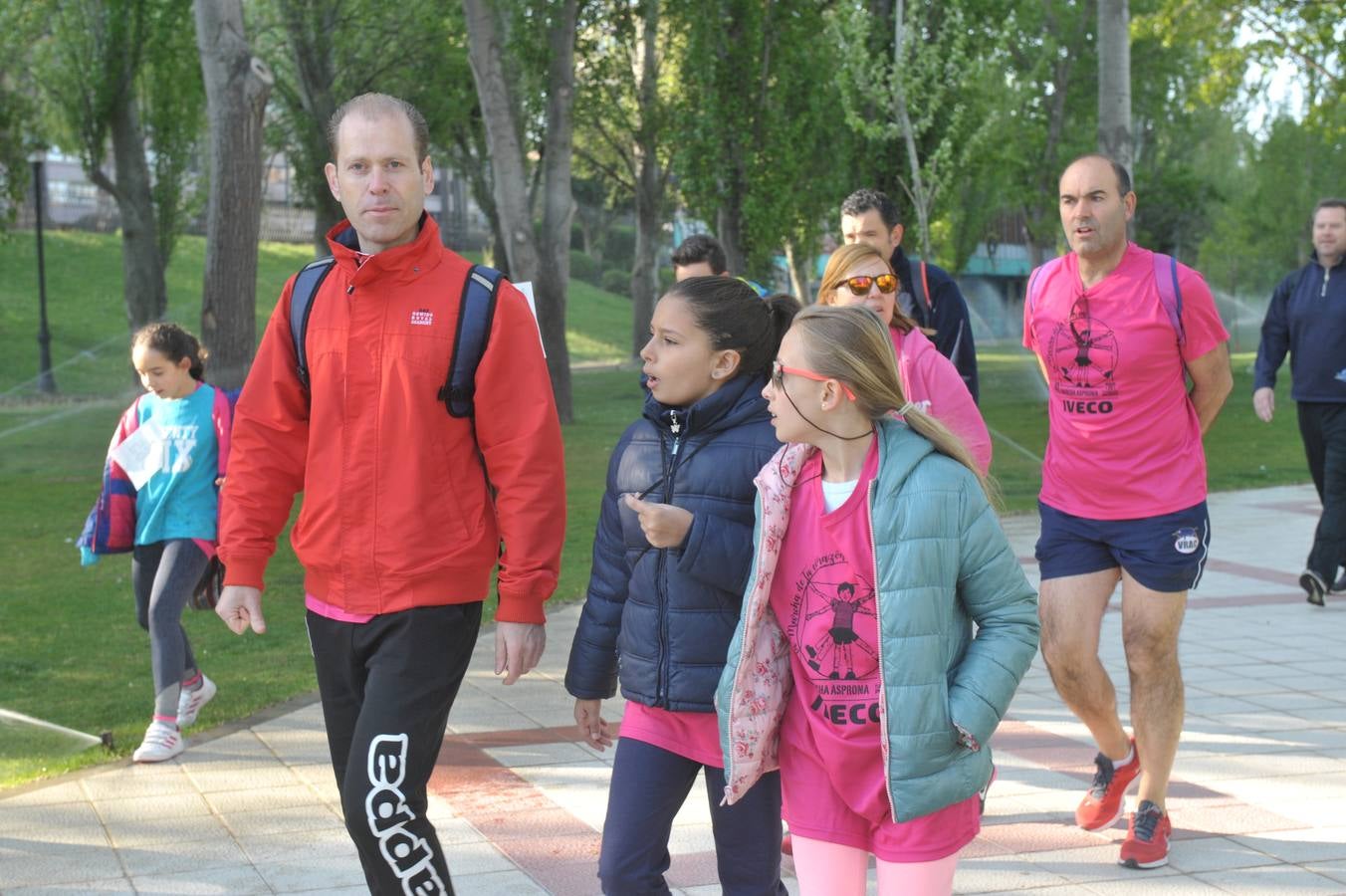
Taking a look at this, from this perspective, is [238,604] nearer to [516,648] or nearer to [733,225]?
[516,648]

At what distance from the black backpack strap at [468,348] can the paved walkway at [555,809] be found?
182 cm

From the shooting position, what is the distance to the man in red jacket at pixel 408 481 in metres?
3.57

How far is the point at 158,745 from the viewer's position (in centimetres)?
643

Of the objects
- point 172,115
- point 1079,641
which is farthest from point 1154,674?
point 172,115

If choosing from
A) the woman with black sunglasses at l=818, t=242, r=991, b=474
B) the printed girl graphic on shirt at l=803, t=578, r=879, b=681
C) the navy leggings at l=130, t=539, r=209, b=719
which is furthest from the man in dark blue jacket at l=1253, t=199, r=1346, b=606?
the printed girl graphic on shirt at l=803, t=578, r=879, b=681

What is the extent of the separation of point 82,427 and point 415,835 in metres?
22.9

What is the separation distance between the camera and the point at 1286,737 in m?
6.55

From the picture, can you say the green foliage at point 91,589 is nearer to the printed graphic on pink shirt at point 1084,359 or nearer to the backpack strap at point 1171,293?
the printed graphic on pink shirt at point 1084,359

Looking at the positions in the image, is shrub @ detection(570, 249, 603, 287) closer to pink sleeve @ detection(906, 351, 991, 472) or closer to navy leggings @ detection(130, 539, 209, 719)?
navy leggings @ detection(130, 539, 209, 719)

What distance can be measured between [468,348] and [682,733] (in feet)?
3.30

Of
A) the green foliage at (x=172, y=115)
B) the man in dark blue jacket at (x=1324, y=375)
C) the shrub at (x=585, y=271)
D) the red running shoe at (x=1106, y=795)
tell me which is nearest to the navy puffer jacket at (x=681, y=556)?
the red running shoe at (x=1106, y=795)

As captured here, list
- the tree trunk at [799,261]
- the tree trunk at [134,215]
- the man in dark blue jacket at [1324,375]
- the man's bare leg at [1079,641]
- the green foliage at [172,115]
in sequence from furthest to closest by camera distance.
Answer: the tree trunk at [799,261] < the tree trunk at [134,215] < the green foliage at [172,115] < the man in dark blue jacket at [1324,375] < the man's bare leg at [1079,641]

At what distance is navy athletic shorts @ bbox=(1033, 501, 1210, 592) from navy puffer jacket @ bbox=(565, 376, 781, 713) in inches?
75.8

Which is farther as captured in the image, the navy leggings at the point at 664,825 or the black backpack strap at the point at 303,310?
the black backpack strap at the point at 303,310
